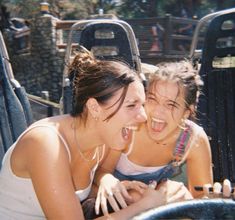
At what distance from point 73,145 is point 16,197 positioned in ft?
0.79

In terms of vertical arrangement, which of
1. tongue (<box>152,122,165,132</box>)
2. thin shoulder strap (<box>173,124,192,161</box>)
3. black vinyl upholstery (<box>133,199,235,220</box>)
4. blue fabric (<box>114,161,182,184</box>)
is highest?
black vinyl upholstery (<box>133,199,235,220</box>)

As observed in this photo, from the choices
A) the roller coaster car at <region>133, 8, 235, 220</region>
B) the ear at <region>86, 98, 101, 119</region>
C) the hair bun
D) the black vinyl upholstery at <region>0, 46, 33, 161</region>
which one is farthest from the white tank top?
the roller coaster car at <region>133, 8, 235, 220</region>

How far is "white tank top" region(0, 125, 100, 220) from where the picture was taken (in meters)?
1.59

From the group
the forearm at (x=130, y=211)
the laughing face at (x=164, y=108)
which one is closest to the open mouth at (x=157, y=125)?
the laughing face at (x=164, y=108)

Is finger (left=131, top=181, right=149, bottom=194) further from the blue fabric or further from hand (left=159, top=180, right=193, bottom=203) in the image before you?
the blue fabric

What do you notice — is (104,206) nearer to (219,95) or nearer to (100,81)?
(100,81)

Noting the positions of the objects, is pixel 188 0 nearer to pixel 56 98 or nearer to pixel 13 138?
pixel 56 98

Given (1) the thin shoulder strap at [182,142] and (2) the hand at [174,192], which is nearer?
(2) the hand at [174,192]

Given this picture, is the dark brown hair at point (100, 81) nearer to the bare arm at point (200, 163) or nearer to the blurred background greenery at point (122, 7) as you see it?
the bare arm at point (200, 163)

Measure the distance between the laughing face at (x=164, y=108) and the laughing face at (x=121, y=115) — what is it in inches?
12.7

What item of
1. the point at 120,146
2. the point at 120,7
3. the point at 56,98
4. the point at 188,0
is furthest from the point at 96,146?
the point at 120,7

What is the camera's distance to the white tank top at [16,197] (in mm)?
1593

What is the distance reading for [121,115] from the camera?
5.21 feet

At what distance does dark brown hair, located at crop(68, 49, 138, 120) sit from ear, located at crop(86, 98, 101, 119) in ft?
0.04
